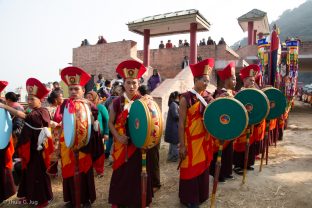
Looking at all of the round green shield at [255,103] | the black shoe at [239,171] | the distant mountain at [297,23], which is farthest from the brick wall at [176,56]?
the distant mountain at [297,23]

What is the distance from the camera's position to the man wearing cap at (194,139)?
346 cm

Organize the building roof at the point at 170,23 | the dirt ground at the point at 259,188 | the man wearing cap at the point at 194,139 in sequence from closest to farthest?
the man wearing cap at the point at 194,139, the dirt ground at the point at 259,188, the building roof at the point at 170,23

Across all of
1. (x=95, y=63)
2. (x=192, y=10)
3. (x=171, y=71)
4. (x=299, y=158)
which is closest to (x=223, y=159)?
(x=299, y=158)

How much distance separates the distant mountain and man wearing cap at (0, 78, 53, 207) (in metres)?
73.6

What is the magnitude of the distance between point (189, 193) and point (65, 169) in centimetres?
172

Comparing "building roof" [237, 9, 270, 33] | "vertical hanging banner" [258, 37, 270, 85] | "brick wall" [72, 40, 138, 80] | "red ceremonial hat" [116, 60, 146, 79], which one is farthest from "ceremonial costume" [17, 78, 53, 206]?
"building roof" [237, 9, 270, 33]

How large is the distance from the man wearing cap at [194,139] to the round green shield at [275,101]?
197cm

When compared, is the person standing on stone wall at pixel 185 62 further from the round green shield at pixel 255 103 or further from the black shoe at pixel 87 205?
the black shoe at pixel 87 205

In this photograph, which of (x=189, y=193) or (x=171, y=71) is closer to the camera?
(x=189, y=193)

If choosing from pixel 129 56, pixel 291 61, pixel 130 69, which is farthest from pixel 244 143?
pixel 129 56

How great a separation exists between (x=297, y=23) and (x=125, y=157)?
4211 inches

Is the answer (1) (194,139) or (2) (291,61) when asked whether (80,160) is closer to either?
(1) (194,139)

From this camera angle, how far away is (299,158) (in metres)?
6.13

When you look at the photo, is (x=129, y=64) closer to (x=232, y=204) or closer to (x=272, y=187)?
(x=232, y=204)
